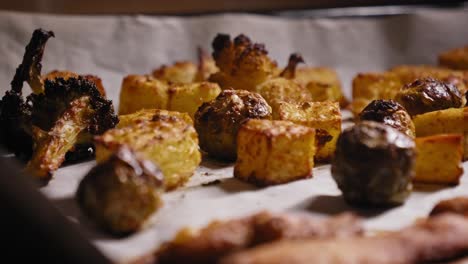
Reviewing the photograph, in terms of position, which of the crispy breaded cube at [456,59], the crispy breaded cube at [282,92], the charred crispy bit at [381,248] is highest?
the crispy breaded cube at [456,59]

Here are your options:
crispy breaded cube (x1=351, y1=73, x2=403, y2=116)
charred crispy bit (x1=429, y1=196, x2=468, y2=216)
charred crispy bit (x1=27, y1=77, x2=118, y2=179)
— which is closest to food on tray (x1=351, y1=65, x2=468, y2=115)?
crispy breaded cube (x1=351, y1=73, x2=403, y2=116)

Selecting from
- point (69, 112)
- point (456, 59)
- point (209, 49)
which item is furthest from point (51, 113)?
point (456, 59)

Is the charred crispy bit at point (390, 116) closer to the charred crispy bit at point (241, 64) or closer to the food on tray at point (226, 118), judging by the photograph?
the food on tray at point (226, 118)

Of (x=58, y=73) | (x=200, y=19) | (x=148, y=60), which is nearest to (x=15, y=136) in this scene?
(x=58, y=73)

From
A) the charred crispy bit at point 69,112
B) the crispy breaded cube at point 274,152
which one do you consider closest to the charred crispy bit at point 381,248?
the crispy breaded cube at point 274,152

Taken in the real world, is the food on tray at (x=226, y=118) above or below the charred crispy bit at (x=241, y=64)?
below

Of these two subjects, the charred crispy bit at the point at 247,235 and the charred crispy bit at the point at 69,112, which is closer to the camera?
the charred crispy bit at the point at 247,235

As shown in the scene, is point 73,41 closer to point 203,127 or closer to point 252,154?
point 203,127
